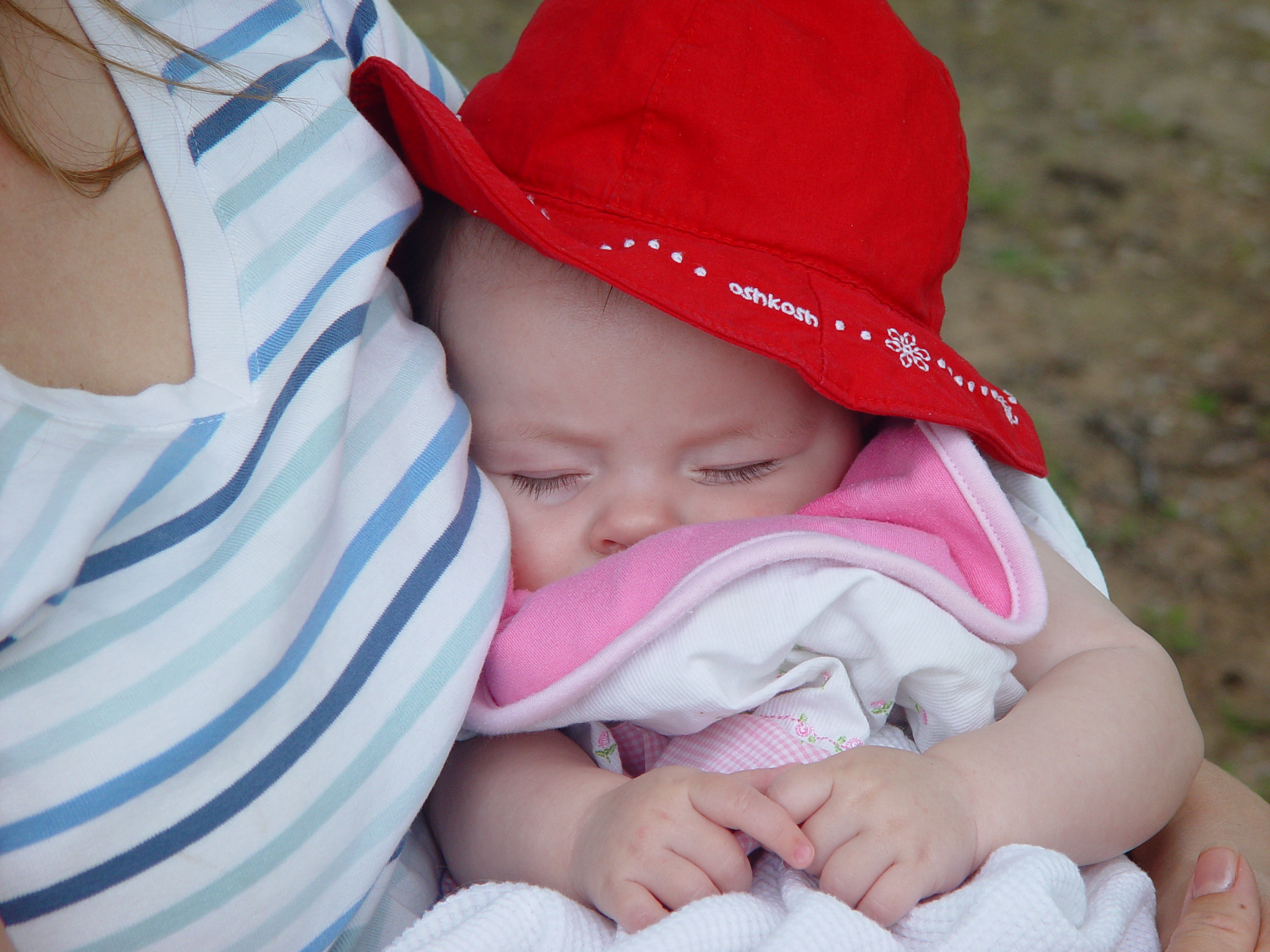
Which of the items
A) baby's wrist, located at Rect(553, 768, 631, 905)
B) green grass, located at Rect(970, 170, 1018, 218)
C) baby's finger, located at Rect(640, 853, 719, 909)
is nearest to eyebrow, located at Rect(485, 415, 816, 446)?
baby's wrist, located at Rect(553, 768, 631, 905)

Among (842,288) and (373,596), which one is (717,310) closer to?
(842,288)

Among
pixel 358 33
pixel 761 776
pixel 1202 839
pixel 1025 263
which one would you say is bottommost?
pixel 1025 263

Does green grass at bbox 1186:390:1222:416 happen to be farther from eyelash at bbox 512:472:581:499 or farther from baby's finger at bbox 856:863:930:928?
baby's finger at bbox 856:863:930:928

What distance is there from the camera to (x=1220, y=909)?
1.07m

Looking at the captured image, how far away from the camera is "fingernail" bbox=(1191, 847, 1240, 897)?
110 centimetres

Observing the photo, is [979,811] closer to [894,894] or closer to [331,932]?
[894,894]

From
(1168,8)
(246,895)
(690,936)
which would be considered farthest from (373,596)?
(1168,8)

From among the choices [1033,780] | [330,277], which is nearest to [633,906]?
[1033,780]

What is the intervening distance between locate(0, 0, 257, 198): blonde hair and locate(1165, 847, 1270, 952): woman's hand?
1.17m

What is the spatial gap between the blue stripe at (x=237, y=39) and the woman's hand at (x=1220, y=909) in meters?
1.22

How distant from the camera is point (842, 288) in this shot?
1263 millimetres

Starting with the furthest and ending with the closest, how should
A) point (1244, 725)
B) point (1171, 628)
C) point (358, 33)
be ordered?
1. point (1171, 628)
2. point (1244, 725)
3. point (358, 33)

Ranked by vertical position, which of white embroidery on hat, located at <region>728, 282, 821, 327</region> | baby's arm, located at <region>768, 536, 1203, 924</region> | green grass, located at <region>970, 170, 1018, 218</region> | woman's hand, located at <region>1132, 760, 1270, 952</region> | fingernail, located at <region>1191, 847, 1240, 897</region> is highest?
white embroidery on hat, located at <region>728, 282, 821, 327</region>

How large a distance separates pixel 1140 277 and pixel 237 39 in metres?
3.71
